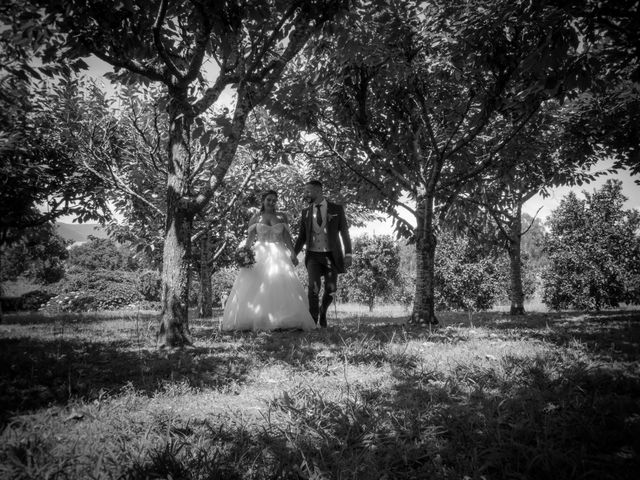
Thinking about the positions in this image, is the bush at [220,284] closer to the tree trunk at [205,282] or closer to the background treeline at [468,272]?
the background treeline at [468,272]

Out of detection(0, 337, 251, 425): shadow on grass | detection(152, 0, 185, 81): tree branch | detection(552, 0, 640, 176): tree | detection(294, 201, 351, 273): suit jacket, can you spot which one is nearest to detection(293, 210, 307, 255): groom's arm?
detection(294, 201, 351, 273): suit jacket

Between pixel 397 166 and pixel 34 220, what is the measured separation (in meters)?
12.5

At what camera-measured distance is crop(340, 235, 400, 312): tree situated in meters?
29.1

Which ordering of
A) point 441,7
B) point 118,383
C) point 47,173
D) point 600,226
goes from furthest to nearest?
point 600,226 → point 47,173 → point 441,7 → point 118,383

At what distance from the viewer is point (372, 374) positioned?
3.29m

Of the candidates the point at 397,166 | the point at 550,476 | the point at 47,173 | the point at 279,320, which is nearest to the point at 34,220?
the point at 47,173

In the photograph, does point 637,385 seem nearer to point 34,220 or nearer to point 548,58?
point 548,58

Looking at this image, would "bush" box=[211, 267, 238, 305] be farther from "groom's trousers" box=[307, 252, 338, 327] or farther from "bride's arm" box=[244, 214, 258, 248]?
"groom's trousers" box=[307, 252, 338, 327]

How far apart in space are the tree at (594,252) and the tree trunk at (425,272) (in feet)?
41.5

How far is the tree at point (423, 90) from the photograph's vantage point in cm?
535

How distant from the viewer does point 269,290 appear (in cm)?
701

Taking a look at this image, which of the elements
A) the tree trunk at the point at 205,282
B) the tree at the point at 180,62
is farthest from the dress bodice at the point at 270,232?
the tree trunk at the point at 205,282

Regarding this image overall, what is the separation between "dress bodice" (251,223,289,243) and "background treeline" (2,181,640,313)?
238 cm

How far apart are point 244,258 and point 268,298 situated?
1064mm
